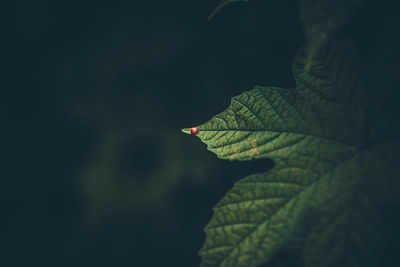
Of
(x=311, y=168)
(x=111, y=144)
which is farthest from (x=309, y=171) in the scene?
(x=111, y=144)

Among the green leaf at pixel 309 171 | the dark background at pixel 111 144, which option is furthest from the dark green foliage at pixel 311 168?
the dark background at pixel 111 144

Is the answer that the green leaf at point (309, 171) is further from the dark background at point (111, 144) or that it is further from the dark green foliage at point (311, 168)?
the dark background at point (111, 144)

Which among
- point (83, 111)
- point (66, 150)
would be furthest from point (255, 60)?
point (66, 150)

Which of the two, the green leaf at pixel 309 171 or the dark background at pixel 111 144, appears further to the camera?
the dark background at pixel 111 144

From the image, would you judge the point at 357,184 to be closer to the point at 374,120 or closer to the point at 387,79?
the point at 374,120

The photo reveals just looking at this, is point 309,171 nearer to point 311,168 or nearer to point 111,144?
point 311,168

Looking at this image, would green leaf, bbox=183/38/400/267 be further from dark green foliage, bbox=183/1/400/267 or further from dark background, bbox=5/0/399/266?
dark background, bbox=5/0/399/266
